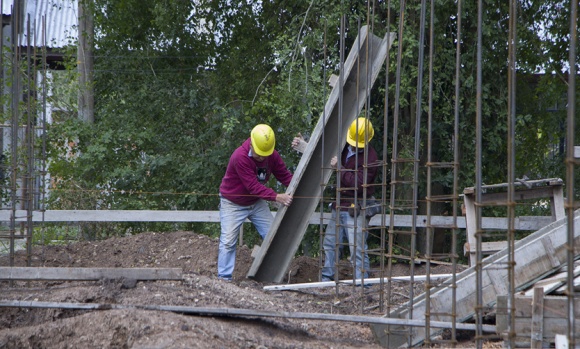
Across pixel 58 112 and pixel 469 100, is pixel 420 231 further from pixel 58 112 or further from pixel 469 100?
pixel 58 112

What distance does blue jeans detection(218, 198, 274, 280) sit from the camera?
8.99 m

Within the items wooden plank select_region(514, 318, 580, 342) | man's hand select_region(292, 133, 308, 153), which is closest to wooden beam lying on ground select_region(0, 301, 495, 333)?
wooden plank select_region(514, 318, 580, 342)

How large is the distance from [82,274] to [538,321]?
3.90 m

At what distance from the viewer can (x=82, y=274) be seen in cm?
715

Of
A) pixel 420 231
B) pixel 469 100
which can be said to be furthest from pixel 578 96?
pixel 420 231

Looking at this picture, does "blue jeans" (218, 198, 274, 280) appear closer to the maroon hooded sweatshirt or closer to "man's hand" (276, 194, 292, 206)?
the maroon hooded sweatshirt

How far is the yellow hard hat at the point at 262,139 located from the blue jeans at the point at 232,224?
63 cm

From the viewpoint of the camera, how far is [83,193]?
1447 centimetres

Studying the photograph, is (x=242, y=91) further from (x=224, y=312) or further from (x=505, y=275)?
(x=505, y=275)

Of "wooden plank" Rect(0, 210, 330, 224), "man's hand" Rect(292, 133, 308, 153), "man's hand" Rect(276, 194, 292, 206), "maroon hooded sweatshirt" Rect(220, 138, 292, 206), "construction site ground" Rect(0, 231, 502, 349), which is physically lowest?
"construction site ground" Rect(0, 231, 502, 349)

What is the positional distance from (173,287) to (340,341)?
1.63 metres

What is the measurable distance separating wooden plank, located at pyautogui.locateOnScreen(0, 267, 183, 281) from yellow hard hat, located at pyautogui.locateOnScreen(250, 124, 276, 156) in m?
2.20

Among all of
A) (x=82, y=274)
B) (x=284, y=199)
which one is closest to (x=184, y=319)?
(x=82, y=274)

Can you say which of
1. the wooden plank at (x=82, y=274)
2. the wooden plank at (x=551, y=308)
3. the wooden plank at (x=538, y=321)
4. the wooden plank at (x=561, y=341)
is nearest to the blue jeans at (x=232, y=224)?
the wooden plank at (x=82, y=274)
